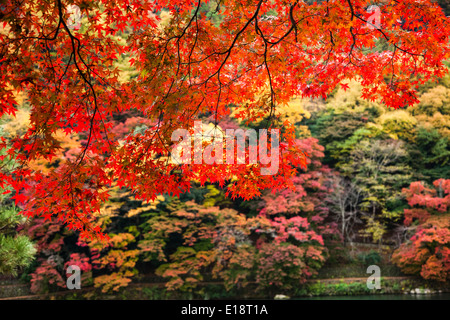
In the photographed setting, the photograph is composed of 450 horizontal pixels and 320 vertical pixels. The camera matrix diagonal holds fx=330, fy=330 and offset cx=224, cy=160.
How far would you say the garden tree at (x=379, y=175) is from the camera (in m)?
11.2

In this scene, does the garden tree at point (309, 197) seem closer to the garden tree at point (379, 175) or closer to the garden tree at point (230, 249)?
the garden tree at point (230, 249)

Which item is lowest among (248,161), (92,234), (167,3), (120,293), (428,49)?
(120,293)

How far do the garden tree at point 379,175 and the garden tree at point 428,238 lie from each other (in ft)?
2.77

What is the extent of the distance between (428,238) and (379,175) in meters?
3.03

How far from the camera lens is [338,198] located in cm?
1130

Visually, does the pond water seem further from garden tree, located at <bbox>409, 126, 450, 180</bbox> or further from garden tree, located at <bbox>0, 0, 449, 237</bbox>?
garden tree, located at <bbox>0, 0, 449, 237</bbox>

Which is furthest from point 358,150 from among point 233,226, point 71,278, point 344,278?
point 71,278

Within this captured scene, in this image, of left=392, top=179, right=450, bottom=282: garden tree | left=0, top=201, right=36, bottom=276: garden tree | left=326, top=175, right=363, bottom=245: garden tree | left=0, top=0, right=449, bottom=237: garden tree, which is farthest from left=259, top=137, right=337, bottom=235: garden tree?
left=0, top=0, right=449, bottom=237: garden tree

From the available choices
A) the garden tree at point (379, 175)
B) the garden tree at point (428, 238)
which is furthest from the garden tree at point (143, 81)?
the garden tree at point (379, 175)

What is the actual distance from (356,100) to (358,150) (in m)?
2.45

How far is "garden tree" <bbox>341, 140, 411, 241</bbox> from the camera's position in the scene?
1116 centimetres

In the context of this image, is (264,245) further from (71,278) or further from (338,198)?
(71,278)
